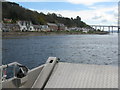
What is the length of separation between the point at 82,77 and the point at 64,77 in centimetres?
43

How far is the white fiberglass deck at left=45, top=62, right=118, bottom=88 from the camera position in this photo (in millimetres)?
4641

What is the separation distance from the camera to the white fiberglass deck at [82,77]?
15.2 ft

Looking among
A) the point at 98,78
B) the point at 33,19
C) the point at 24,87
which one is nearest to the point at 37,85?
the point at 24,87

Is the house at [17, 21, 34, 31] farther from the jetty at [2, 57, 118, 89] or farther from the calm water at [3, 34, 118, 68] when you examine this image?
the jetty at [2, 57, 118, 89]

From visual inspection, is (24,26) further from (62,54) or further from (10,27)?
(62,54)

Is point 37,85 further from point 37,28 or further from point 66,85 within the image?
point 37,28

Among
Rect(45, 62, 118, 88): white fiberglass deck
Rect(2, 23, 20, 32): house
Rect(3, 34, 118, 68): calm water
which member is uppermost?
Rect(2, 23, 20, 32): house

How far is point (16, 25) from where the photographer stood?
121938mm

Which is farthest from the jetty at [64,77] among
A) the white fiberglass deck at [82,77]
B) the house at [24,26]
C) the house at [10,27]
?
the house at [24,26]

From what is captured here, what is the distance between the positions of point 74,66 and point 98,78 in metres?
0.79

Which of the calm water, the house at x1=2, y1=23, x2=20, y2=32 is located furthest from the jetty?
the house at x1=2, y1=23, x2=20, y2=32

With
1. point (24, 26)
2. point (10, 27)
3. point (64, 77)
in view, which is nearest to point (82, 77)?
point (64, 77)

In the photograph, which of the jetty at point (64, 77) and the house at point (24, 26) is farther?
the house at point (24, 26)

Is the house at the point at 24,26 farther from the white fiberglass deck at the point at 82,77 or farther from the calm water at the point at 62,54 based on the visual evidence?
the white fiberglass deck at the point at 82,77
